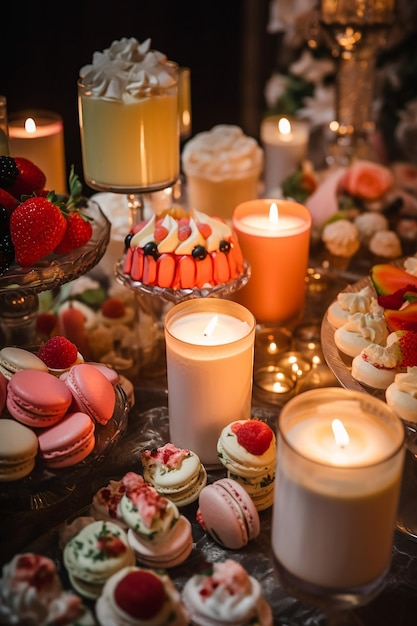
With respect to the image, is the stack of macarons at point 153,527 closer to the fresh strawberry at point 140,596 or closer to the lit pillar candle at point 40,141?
the fresh strawberry at point 140,596

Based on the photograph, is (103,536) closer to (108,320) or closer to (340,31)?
(108,320)

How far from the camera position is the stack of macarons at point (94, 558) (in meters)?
0.83

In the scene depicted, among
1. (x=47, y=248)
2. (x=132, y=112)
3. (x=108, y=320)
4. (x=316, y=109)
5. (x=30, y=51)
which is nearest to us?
(x=47, y=248)

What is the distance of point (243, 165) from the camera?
1563 millimetres

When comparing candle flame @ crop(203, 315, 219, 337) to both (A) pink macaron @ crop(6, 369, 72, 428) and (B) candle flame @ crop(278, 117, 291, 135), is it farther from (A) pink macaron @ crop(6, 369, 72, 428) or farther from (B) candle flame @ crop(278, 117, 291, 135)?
(B) candle flame @ crop(278, 117, 291, 135)

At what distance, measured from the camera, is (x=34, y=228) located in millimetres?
1097

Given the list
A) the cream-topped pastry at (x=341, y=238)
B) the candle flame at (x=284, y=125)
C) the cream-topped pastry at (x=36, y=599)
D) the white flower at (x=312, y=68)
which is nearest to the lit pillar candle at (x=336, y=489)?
the cream-topped pastry at (x=36, y=599)

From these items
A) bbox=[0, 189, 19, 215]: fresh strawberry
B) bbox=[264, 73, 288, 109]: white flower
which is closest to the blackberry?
bbox=[0, 189, 19, 215]: fresh strawberry

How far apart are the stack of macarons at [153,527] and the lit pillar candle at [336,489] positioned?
0.41 ft

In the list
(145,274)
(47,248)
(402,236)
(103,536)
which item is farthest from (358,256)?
(103,536)

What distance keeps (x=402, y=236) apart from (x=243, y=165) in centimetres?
37

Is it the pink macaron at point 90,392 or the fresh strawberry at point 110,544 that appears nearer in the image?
the fresh strawberry at point 110,544

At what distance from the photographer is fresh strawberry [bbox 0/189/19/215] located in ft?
3.75

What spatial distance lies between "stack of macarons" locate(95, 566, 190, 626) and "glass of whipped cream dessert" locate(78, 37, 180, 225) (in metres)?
0.71
